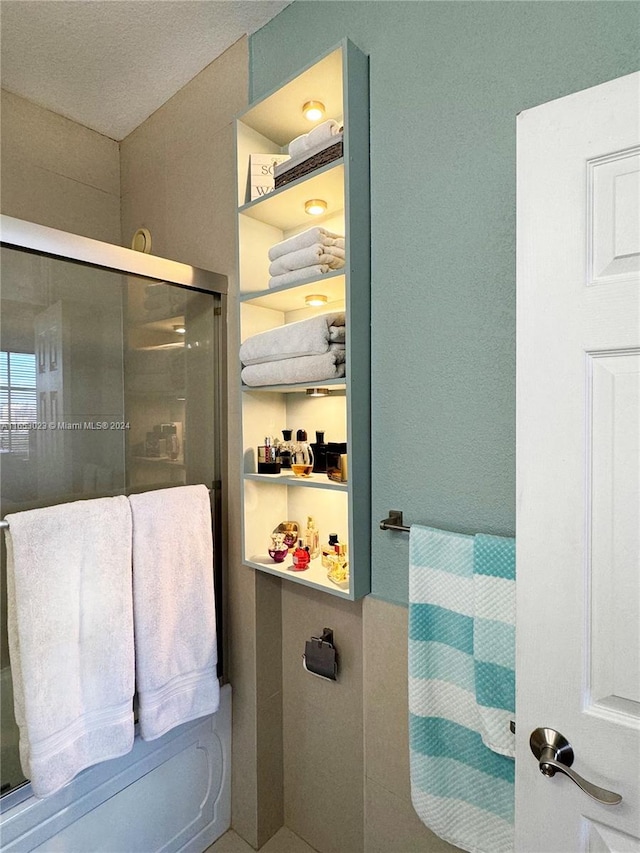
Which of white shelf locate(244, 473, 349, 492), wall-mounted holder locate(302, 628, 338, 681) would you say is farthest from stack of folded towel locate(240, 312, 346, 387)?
wall-mounted holder locate(302, 628, 338, 681)

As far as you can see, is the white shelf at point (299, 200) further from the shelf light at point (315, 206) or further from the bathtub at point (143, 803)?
the bathtub at point (143, 803)

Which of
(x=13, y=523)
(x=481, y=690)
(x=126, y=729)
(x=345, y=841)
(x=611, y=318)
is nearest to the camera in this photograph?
(x=611, y=318)

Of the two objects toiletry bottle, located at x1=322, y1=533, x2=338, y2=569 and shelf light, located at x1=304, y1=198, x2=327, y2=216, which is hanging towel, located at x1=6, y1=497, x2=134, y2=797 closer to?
toiletry bottle, located at x1=322, y1=533, x2=338, y2=569

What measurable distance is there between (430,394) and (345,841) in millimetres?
1289

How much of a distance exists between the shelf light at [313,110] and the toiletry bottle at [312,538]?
113cm

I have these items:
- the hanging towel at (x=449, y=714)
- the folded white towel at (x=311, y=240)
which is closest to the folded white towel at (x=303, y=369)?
the folded white towel at (x=311, y=240)

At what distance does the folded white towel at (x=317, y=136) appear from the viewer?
118 cm

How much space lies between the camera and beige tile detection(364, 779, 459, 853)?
1098mm

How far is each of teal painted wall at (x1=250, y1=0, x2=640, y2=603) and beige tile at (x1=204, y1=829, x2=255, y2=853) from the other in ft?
3.30

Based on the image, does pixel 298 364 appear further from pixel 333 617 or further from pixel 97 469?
pixel 333 617

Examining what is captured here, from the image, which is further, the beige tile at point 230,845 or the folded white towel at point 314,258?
the beige tile at point 230,845

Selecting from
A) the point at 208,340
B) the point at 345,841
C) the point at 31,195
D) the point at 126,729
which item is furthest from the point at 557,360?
the point at 31,195

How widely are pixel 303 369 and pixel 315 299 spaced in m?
0.26

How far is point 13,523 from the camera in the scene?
1039 mm
